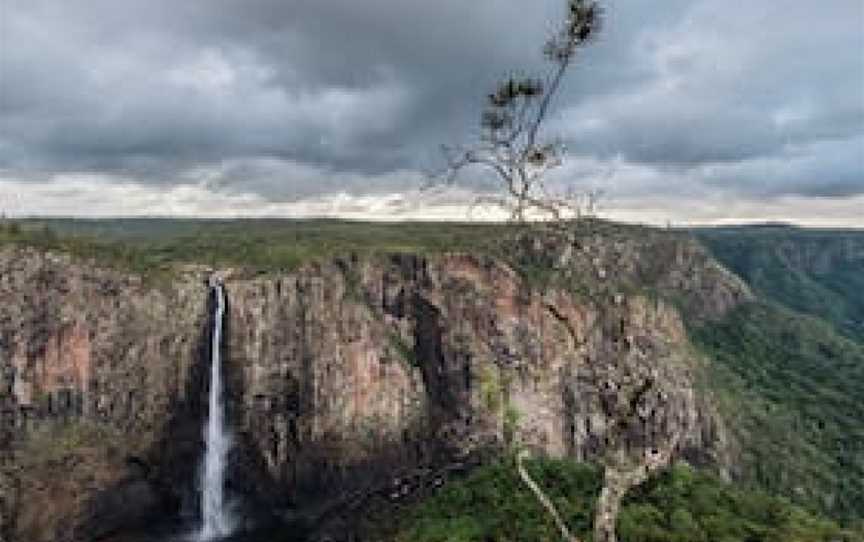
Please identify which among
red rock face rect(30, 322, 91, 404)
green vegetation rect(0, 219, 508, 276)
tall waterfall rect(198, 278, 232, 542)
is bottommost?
tall waterfall rect(198, 278, 232, 542)

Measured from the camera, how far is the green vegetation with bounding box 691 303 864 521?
145 metres

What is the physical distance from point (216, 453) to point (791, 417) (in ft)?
315

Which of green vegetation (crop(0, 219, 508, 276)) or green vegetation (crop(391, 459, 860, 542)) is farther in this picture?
green vegetation (crop(0, 219, 508, 276))

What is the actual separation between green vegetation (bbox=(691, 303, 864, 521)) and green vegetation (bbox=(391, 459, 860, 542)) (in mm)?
67656

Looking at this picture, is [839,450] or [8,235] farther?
[839,450]

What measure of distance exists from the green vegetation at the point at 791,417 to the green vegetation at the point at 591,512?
2664 inches

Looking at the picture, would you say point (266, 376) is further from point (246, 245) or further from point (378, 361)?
point (246, 245)

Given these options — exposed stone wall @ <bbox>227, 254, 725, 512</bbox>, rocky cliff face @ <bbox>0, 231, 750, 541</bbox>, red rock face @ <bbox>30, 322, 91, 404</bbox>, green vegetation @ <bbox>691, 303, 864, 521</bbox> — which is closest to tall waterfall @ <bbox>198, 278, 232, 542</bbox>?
rocky cliff face @ <bbox>0, 231, 750, 541</bbox>

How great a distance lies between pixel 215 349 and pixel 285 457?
10711mm

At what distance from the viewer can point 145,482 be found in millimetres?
93438

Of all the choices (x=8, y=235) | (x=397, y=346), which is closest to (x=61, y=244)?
(x=8, y=235)

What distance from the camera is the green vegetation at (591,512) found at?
66938 millimetres

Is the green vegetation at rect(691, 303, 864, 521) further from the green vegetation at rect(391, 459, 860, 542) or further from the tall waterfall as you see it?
the tall waterfall

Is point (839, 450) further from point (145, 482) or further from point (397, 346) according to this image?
point (145, 482)
